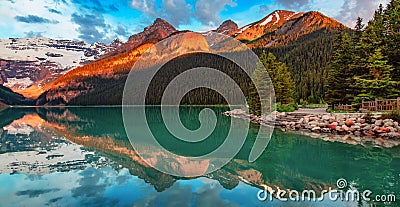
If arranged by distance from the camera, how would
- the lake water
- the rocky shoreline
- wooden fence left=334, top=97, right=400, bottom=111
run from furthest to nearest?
wooden fence left=334, top=97, right=400, bottom=111 → the rocky shoreline → the lake water

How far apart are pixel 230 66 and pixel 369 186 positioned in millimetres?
143738

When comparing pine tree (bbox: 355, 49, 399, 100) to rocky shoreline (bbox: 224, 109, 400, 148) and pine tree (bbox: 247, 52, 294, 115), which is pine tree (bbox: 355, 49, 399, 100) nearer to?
rocky shoreline (bbox: 224, 109, 400, 148)

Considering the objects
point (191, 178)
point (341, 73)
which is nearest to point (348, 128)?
point (341, 73)

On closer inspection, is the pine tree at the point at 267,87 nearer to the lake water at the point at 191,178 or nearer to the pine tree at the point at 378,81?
the pine tree at the point at 378,81

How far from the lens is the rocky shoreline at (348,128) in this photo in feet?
63.8

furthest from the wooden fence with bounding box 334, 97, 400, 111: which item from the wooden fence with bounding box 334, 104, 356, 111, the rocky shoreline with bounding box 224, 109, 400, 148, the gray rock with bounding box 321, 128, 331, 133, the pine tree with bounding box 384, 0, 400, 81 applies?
the gray rock with bounding box 321, 128, 331, 133

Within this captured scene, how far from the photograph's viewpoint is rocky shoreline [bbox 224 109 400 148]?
63.8 feet

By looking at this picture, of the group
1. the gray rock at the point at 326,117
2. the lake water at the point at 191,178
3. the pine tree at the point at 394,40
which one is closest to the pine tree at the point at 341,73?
the pine tree at the point at 394,40

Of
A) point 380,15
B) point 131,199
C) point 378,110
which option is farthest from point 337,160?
point 380,15

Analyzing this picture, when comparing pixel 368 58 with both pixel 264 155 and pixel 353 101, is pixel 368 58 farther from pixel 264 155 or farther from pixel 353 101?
pixel 264 155

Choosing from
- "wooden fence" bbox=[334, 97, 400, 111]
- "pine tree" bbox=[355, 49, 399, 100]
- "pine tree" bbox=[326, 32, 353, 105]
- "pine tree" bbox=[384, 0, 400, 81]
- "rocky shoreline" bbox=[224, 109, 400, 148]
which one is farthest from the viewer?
"pine tree" bbox=[326, 32, 353, 105]

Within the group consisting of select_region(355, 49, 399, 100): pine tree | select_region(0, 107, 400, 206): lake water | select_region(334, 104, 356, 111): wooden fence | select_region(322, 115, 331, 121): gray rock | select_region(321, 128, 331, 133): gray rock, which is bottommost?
select_region(0, 107, 400, 206): lake water

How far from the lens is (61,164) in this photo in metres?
15.4

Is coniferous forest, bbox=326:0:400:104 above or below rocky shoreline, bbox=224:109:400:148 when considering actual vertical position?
above
